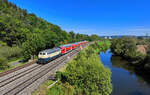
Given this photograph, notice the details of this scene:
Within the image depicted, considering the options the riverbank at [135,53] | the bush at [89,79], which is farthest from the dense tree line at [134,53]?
the bush at [89,79]

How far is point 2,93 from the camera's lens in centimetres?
1055

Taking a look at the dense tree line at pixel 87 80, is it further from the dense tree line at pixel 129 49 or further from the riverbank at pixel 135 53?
the dense tree line at pixel 129 49

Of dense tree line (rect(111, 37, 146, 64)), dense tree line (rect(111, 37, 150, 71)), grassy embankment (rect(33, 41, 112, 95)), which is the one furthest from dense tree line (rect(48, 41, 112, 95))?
dense tree line (rect(111, 37, 146, 64))

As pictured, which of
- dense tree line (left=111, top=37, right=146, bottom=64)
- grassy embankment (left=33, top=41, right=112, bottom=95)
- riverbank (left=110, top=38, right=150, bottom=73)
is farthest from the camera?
dense tree line (left=111, top=37, right=146, bottom=64)

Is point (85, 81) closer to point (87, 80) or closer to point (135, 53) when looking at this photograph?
point (87, 80)

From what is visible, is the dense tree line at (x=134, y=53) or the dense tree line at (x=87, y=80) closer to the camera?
the dense tree line at (x=87, y=80)

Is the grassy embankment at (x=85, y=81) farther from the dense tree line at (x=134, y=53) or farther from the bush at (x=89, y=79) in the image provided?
the dense tree line at (x=134, y=53)

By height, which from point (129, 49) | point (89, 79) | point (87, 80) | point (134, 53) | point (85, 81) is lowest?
point (85, 81)

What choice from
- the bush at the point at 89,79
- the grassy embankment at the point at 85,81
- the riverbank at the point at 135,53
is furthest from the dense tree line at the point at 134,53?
the grassy embankment at the point at 85,81

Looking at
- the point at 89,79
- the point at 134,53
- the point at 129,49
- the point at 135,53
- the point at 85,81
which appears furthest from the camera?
the point at 129,49

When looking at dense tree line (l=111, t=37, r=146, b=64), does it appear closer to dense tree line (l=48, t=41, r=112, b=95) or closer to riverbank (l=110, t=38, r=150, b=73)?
riverbank (l=110, t=38, r=150, b=73)

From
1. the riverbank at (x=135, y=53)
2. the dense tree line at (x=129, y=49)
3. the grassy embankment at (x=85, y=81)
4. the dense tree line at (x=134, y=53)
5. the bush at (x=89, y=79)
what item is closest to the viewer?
the grassy embankment at (x=85, y=81)

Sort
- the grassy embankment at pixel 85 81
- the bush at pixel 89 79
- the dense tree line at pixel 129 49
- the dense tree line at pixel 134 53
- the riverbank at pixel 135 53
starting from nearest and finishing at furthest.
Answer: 1. the grassy embankment at pixel 85 81
2. the bush at pixel 89 79
3. the dense tree line at pixel 134 53
4. the riverbank at pixel 135 53
5. the dense tree line at pixel 129 49

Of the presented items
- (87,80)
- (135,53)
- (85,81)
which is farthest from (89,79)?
(135,53)
